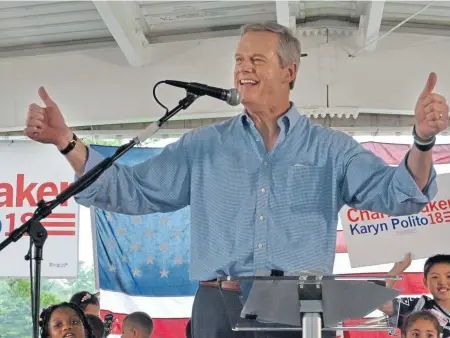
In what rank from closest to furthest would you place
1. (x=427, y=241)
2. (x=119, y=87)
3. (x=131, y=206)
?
(x=131, y=206) → (x=427, y=241) → (x=119, y=87)

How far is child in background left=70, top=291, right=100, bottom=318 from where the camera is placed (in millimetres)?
5625

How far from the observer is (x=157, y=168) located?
2.31 meters

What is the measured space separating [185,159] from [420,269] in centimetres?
370

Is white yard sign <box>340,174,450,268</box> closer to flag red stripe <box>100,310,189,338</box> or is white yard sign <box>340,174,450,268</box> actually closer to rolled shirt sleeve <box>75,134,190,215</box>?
flag red stripe <box>100,310,189,338</box>

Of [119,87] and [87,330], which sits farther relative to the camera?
[119,87]

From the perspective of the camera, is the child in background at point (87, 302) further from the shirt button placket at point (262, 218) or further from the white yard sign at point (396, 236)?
the shirt button placket at point (262, 218)

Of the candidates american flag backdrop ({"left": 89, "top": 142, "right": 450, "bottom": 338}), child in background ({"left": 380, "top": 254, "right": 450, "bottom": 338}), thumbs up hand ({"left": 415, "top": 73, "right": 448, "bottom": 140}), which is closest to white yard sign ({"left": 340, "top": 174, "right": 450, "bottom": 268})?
american flag backdrop ({"left": 89, "top": 142, "right": 450, "bottom": 338})

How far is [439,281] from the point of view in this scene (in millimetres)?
4512

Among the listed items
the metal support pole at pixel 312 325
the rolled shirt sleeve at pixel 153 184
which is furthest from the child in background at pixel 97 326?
the metal support pole at pixel 312 325

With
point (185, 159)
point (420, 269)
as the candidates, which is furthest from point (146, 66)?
point (185, 159)

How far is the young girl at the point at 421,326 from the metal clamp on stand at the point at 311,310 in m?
2.58

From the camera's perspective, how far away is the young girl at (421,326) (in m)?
4.05

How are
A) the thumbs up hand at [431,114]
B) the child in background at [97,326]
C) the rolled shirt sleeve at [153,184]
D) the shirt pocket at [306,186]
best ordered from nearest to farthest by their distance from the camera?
the thumbs up hand at [431,114], the shirt pocket at [306,186], the rolled shirt sleeve at [153,184], the child in background at [97,326]

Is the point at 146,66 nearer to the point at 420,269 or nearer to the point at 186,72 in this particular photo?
the point at 186,72
